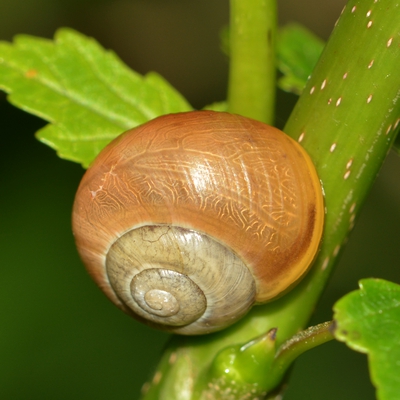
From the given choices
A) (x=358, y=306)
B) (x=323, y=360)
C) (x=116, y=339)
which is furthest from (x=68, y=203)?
(x=358, y=306)

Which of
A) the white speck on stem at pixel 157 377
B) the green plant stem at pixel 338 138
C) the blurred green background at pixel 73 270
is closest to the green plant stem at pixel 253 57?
the green plant stem at pixel 338 138

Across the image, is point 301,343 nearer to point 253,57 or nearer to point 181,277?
point 181,277

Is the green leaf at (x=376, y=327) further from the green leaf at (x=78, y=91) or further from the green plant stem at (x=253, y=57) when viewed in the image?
the green leaf at (x=78, y=91)

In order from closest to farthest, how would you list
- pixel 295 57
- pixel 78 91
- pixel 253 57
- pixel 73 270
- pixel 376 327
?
pixel 376 327 < pixel 253 57 < pixel 78 91 < pixel 295 57 < pixel 73 270

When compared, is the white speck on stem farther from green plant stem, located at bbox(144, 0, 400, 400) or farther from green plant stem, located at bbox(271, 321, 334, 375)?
green plant stem, located at bbox(271, 321, 334, 375)

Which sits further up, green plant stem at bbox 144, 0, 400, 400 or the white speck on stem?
green plant stem at bbox 144, 0, 400, 400

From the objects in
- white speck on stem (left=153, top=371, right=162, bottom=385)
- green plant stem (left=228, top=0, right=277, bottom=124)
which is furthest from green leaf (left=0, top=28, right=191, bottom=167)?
white speck on stem (left=153, top=371, right=162, bottom=385)

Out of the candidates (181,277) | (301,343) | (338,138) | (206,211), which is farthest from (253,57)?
(301,343)
